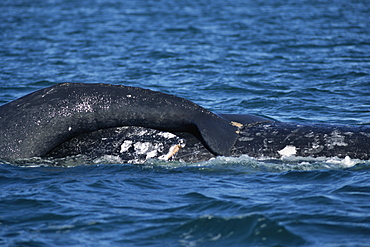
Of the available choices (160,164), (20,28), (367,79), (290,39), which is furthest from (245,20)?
(160,164)

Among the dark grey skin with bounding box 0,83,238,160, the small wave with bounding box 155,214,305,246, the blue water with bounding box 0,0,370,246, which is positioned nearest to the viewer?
the small wave with bounding box 155,214,305,246

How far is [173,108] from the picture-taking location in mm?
7398

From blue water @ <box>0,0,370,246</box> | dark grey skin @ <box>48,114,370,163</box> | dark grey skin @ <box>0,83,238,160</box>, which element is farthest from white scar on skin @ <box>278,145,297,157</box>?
dark grey skin @ <box>0,83,238,160</box>

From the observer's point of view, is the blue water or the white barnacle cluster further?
→ the white barnacle cluster

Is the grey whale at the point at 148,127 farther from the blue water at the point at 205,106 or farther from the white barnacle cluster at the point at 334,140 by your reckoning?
the blue water at the point at 205,106

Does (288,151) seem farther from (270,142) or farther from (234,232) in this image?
(234,232)

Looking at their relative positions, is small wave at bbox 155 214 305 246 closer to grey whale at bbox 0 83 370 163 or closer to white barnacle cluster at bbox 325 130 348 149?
grey whale at bbox 0 83 370 163

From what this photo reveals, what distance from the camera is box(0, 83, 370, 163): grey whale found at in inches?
291

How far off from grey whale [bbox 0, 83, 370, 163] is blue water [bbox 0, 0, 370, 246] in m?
0.18


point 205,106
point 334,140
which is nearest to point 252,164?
point 334,140

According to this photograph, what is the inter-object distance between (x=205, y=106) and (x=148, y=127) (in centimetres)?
511

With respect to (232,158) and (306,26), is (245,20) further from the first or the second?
(232,158)

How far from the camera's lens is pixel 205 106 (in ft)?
41.2

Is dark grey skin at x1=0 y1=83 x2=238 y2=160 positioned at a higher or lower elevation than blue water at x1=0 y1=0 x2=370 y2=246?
higher
